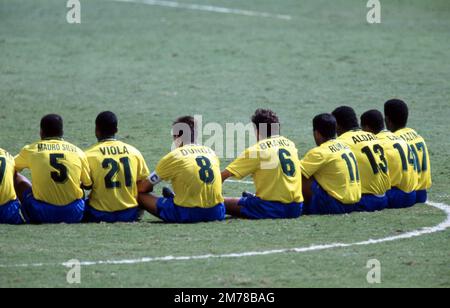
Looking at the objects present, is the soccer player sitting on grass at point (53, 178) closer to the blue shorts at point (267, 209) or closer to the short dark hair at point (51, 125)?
the short dark hair at point (51, 125)

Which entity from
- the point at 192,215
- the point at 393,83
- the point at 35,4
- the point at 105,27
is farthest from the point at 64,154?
the point at 35,4

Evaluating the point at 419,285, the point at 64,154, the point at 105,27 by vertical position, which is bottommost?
the point at 419,285

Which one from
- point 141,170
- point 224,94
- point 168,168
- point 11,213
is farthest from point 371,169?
point 224,94

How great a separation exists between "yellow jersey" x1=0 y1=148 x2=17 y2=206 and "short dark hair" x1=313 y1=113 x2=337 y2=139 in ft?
11.6

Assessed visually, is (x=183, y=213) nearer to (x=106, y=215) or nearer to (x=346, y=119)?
(x=106, y=215)

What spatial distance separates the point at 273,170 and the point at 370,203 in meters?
1.46

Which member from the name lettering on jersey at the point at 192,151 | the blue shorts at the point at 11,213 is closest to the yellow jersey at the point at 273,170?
the name lettering on jersey at the point at 192,151

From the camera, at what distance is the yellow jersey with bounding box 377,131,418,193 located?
13.6m

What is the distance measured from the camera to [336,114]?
1385cm

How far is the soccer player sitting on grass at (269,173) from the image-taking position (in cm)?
1274

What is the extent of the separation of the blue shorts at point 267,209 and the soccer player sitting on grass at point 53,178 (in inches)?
71.8
